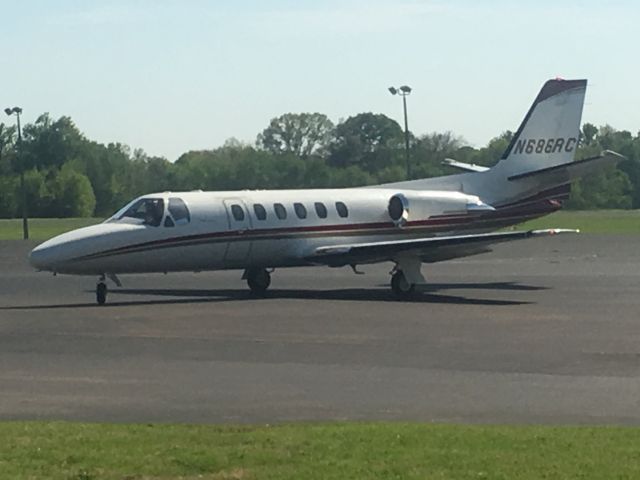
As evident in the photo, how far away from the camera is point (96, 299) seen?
93.9ft

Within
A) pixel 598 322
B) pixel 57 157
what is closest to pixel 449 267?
pixel 598 322

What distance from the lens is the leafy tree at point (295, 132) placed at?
251ft

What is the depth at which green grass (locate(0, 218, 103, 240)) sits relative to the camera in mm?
71125

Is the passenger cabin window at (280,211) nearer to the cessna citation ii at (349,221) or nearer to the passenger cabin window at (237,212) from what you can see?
the cessna citation ii at (349,221)

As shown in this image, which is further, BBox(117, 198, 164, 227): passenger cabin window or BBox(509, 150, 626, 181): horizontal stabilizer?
BBox(509, 150, 626, 181): horizontal stabilizer

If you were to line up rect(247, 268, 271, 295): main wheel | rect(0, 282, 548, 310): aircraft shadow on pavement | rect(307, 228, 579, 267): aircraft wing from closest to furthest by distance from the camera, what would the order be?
1. rect(0, 282, 548, 310): aircraft shadow on pavement
2. rect(307, 228, 579, 267): aircraft wing
3. rect(247, 268, 271, 295): main wheel

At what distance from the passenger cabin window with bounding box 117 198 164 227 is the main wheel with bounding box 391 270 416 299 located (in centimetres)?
500

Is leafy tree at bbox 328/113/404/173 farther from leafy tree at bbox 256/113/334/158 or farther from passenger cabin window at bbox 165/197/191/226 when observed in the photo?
passenger cabin window at bbox 165/197/191/226

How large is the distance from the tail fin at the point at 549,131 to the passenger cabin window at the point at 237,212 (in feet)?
25.6

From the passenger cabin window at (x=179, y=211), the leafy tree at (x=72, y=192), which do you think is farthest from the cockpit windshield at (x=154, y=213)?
the leafy tree at (x=72, y=192)

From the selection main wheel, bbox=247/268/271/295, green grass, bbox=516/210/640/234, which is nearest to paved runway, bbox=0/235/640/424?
main wheel, bbox=247/268/271/295

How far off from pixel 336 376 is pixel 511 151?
1958 centimetres

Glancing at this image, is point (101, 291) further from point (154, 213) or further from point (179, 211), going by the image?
point (179, 211)

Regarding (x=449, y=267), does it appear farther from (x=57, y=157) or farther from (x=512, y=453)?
(x=57, y=157)
